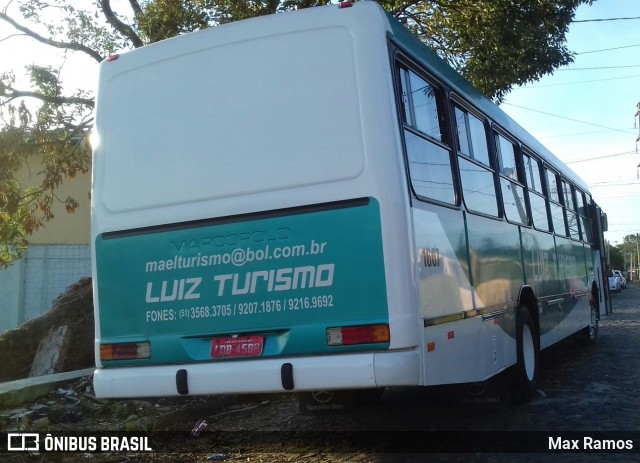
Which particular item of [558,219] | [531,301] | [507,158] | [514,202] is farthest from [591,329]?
[507,158]

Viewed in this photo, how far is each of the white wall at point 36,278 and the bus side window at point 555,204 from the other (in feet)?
44.0

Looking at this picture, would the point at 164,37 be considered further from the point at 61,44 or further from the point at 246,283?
the point at 246,283

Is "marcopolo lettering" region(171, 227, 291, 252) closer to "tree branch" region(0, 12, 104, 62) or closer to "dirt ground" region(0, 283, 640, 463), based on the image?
"dirt ground" region(0, 283, 640, 463)

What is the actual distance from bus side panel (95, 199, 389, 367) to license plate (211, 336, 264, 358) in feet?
0.13

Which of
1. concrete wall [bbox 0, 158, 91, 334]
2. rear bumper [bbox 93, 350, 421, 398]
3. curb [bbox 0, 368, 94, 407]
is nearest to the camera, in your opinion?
rear bumper [bbox 93, 350, 421, 398]

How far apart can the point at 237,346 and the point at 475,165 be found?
281cm

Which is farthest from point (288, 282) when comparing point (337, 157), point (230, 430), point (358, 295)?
point (230, 430)

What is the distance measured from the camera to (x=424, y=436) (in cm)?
634

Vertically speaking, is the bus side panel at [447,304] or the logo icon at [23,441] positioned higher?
the bus side panel at [447,304]

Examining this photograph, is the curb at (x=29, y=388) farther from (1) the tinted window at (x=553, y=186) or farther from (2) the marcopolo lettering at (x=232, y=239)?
(1) the tinted window at (x=553, y=186)

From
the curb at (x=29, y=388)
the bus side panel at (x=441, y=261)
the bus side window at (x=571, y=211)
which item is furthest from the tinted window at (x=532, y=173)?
the curb at (x=29, y=388)

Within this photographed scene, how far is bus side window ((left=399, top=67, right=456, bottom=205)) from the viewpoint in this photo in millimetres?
5105

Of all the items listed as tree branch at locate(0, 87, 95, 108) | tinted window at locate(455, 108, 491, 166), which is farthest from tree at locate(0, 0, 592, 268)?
tinted window at locate(455, 108, 491, 166)

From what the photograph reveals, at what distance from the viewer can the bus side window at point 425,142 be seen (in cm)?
511
